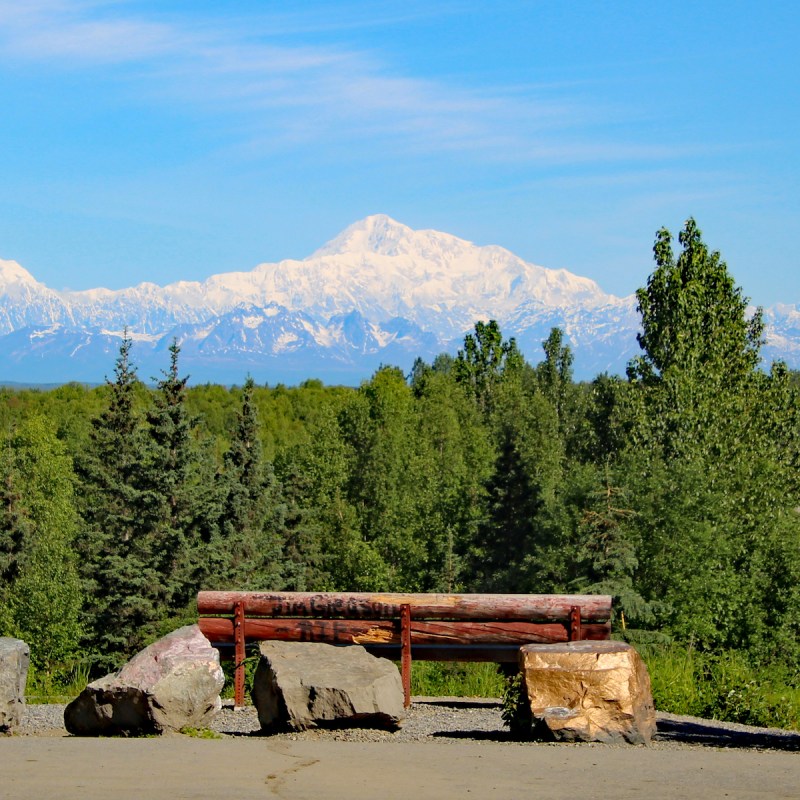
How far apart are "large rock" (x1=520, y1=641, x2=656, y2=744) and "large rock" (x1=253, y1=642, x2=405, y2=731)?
163 cm

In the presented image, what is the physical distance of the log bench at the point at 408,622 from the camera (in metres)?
14.6

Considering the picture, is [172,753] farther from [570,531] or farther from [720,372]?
[720,372]

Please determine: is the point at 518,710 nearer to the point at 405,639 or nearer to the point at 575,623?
the point at 575,623

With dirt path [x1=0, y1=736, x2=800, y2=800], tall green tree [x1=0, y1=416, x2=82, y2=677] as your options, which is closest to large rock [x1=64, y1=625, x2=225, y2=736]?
dirt path [x1=0, y1=736, x2=800, y2=800]

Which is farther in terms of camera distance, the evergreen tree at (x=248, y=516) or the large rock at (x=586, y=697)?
the evergreen tree at (x=248, y=516)

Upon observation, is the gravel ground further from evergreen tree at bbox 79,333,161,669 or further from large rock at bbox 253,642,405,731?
evergreen tree at bbox 79,333,161,669

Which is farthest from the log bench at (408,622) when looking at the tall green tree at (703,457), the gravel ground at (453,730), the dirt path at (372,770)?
the tall green tree at (703,457)

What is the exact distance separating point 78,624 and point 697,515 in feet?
79.8

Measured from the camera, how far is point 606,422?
82875 millimetres

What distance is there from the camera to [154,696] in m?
12.4

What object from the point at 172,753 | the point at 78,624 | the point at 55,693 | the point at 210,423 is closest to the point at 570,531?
the point at 78,624

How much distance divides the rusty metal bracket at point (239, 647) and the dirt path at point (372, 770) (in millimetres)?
2776

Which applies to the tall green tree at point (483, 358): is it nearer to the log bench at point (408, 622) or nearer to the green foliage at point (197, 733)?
the log bench at point (408, 622)

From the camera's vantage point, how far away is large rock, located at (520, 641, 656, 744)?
39.5 ft
